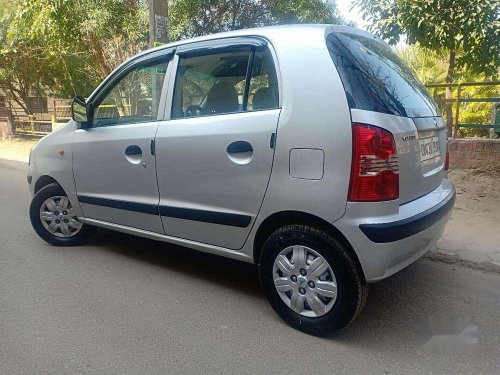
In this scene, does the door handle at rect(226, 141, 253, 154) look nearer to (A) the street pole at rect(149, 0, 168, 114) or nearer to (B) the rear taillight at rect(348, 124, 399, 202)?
(B) the rear taillight at rect(348, 124, 399, 202)

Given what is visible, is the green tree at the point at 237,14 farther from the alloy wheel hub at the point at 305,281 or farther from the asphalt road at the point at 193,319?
the alloy wheel hub at the point at 305,281

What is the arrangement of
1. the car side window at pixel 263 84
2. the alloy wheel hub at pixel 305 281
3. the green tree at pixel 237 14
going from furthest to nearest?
the green tree at pixel 237 14
the car side window at pixel 263 84
the alloy wheel hub at pixel 305 281

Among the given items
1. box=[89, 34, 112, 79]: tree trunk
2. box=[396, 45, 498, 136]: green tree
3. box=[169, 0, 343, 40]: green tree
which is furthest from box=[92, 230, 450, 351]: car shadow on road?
box=[89, 34, 112, 79]: tree trunk

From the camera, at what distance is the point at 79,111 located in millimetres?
3850

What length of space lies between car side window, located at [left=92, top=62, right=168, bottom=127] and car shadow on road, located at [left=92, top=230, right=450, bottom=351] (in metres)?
1.30

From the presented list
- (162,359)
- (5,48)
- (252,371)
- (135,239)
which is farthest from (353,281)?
(5,48)

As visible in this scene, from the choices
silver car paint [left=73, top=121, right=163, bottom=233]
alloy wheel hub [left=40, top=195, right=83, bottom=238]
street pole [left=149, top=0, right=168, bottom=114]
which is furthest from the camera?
street pole [left=149, top=0, right=168, bottom=114]

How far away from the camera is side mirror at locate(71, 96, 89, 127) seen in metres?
3.84

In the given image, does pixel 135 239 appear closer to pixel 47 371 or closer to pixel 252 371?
pixel 47 371

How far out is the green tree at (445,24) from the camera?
19.1ft

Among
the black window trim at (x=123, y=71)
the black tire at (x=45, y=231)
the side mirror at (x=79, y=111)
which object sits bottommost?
the black tire at (x=45, y=231)

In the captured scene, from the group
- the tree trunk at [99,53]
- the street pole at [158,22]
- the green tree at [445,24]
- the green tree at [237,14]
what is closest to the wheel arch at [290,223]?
the green tree at [445,24]

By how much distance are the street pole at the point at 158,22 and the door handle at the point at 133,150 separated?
12.0ft

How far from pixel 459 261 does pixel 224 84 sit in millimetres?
2554
